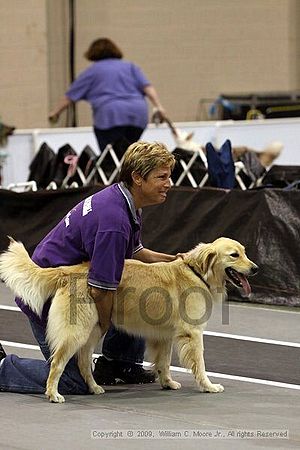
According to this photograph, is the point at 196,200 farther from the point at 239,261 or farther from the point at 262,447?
the point at 262,447

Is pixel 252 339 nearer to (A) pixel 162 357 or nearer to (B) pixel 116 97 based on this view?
(A) pixel 162 357

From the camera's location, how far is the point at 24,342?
4762 mm

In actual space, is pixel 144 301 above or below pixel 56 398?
above

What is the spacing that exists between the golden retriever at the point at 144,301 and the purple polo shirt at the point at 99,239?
7 cm

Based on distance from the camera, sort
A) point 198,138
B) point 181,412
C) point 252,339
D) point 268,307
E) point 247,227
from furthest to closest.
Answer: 1. point 198,138
2. point 247,227
3. point 268,307
4. point 252,339
5. point 181,412

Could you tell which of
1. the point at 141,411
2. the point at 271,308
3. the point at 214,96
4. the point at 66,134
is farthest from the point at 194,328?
the point at 214,96

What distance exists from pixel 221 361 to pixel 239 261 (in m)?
0.81

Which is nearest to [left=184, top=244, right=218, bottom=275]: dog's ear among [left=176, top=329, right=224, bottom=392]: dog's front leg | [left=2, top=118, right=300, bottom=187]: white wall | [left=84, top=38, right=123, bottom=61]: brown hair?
[left=176, top=329, right=224, bottom=392]: dog's front leg

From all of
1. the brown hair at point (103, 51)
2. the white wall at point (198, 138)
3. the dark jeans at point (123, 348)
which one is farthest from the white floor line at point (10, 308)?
the white wall at point (198, 138)

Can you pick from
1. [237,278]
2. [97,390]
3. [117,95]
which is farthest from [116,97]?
[97,390]

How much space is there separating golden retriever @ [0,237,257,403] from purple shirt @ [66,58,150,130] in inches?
160

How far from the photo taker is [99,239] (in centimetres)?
348

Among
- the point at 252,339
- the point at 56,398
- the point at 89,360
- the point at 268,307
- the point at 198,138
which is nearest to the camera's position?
the point at 56,398

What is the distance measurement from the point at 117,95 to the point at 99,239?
4.38 meters
